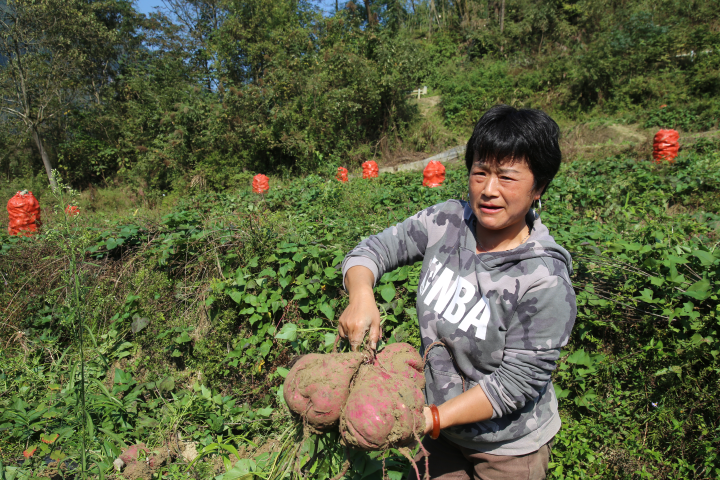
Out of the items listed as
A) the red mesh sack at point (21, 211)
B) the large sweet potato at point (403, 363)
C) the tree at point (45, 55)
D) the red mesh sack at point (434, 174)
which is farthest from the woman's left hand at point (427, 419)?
the tree at point (45, 55)

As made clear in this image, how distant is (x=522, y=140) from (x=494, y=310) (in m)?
0.56

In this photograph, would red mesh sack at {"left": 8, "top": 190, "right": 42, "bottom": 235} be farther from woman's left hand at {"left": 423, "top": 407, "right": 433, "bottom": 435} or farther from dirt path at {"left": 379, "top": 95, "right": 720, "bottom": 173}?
dirt path at {"left": 379, "top": 95, "right": 720, "bottom": 173}

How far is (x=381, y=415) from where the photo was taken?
3.78 feet

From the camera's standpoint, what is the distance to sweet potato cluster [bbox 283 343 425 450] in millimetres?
1160

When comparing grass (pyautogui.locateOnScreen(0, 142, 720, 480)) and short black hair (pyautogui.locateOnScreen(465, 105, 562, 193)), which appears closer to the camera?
short black hair (pyautogui.locateOnScreen(465, 105, 562, 193))

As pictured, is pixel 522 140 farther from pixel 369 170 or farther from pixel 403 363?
pixel 369 170

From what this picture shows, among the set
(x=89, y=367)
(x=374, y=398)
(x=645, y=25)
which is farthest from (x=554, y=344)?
(x=645, y=25)

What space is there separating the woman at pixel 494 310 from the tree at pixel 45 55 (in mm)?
16714

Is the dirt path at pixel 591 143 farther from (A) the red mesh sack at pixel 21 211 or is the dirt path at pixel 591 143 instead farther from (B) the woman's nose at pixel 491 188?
(A) the red mesh sack at pixel 21 211

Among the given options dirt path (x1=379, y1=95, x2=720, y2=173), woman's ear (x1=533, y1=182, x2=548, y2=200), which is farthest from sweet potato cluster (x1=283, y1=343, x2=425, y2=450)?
dirt path (x1=379, y1=95, x2=720, y2=173)

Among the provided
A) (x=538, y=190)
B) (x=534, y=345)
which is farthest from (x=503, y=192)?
(x=534, y=345)

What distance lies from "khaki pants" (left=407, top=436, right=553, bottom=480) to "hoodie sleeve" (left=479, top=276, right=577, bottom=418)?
279 millimetres

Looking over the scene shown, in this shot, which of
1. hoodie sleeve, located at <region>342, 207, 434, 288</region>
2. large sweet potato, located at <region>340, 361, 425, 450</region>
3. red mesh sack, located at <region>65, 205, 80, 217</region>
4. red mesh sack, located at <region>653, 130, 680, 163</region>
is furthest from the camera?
red mesh sack, located at <region>653, 130, 680, 163</region>

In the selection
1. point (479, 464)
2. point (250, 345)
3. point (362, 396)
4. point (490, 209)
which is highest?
point (490, 209)
